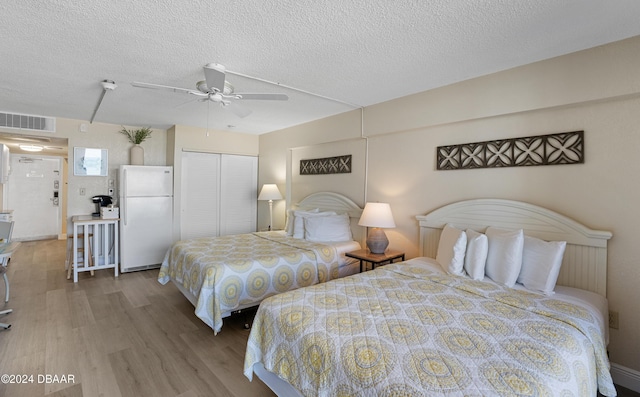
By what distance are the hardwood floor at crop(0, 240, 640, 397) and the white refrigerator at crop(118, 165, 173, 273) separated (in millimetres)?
753

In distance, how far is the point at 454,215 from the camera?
288 cm

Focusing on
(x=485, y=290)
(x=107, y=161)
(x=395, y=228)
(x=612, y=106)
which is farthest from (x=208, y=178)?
(x=612, y=106)

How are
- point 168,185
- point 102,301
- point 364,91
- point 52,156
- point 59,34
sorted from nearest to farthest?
point 59,34 → point 364,91 → point 102,301 → point 168,185 → point 52,156

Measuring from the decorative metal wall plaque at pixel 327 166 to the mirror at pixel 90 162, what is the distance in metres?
3.35

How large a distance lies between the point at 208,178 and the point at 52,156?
16.3ft

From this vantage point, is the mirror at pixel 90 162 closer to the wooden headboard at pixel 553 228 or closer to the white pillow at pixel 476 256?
the wooden headboard at pixel 553 228

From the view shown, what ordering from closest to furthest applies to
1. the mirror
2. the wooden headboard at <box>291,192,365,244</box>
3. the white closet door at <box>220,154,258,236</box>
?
1. the wooden headboard at <box>291,192,365,244</box>
2. the mirror
3. the white closet door at <box>220,154,258,236</box>

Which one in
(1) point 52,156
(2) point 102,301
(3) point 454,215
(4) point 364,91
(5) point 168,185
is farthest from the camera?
(1) point 52,156

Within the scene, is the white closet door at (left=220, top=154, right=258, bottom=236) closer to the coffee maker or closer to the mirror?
the coffee maker

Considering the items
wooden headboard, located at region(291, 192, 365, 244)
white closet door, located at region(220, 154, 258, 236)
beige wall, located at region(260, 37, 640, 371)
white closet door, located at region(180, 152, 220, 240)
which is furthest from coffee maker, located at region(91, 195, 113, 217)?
beige wall, located at region(260, 37, 640, 371)

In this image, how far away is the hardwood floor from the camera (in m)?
2.03

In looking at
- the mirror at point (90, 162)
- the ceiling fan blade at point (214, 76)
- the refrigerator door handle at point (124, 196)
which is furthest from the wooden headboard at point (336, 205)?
the mirror at point (90, 162)

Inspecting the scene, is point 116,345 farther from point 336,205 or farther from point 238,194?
point 238,194

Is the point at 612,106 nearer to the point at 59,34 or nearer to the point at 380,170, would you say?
the point at 380,170
